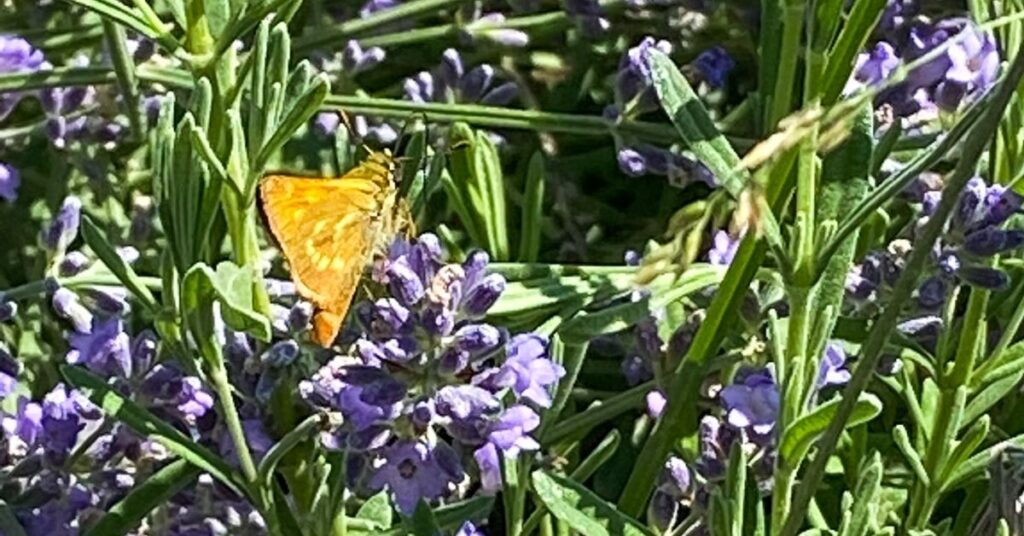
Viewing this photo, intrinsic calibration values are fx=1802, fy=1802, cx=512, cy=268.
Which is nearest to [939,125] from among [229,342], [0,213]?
[229,342]

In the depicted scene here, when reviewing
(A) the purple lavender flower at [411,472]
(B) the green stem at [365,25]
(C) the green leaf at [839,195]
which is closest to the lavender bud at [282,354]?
(A) the purple lavender flower at [411,472]

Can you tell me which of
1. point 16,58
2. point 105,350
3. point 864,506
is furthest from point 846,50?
point 16,58

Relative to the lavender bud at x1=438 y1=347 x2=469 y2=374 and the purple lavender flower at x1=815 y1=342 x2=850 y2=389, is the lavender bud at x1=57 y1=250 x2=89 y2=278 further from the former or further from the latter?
the purple lavender flower at x1=815 y1=342 x2=850 y2=389

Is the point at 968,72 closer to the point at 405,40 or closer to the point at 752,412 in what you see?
the point at 752,412

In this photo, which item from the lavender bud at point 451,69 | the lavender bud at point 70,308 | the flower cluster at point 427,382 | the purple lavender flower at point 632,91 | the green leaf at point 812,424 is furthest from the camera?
the lavender bud at point 451,69

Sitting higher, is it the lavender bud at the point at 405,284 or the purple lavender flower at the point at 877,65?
the purple lavender flower at the point at 877,65

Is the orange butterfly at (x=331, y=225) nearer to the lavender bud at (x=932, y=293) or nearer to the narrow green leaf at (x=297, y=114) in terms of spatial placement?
the narrow green leaf at (x=297, y=114)

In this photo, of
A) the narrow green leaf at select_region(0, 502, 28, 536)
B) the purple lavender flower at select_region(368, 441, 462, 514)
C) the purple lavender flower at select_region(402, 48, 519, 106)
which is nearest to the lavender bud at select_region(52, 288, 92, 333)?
the narrow green leaf at select_region(0, 502, 28, 536)
